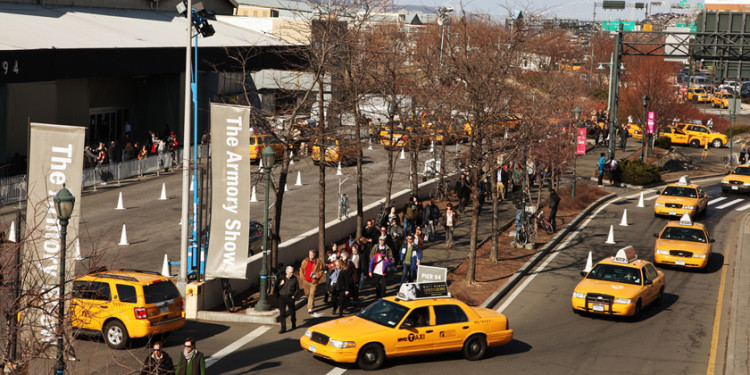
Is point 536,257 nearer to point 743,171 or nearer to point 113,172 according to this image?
point 113,172

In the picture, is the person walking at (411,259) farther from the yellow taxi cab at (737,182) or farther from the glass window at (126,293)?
the yellow taxi cab at (737,182)

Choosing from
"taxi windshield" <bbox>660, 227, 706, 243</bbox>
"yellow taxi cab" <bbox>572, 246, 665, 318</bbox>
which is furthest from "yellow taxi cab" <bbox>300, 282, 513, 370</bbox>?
"taxi windshield" <bbox>660, 227, 706, 243</bbox>

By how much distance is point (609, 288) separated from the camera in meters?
22.5

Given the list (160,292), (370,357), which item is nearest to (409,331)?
(370,357)

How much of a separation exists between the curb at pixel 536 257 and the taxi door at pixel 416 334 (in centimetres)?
550

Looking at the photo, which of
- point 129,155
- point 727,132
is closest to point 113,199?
point 129,155

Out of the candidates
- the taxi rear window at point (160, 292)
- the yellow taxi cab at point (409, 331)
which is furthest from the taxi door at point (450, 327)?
the taxi rear window at point (160, 292)

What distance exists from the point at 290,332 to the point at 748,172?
32.9 meters

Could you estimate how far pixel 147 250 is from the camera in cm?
2775

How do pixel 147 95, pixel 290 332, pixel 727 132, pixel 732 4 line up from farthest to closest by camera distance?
pixel 727 132 → pixel 147 95 → pixel 732 4 → pixel 290 332

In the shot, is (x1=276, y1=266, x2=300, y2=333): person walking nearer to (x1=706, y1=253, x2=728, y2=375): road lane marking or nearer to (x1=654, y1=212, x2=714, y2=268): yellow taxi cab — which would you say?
(x1=706, y1=253, x2=728, y2=375): road lane marking

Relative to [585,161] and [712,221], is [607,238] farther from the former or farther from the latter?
[585,161]

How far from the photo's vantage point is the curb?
79.6 feet

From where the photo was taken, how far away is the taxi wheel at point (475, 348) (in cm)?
1845
